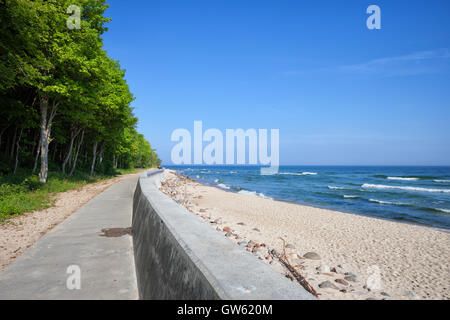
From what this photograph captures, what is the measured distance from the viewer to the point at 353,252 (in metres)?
8.29

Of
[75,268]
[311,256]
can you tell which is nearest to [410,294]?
[311,256]

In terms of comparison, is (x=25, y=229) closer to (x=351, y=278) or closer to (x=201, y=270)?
(x=201, y=270)

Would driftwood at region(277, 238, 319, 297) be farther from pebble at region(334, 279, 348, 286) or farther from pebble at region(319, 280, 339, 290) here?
pebble at region(334, 279, 348, 286)

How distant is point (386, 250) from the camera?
870 centimetres

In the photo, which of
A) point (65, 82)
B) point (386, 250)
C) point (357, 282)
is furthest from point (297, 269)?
point (65, 82)

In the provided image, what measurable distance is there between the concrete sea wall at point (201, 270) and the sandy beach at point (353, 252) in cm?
374

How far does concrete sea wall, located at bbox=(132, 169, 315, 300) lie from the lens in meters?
1.70

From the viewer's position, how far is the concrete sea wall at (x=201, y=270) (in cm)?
170

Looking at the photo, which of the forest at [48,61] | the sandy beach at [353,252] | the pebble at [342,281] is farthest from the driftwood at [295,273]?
the forest at [48,61]

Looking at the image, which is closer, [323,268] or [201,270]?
[201,270]

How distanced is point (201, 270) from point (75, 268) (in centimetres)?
352

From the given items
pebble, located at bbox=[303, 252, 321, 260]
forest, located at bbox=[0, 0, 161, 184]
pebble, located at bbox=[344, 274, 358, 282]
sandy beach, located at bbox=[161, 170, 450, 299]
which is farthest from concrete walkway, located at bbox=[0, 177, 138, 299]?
forest, located at bbox=[0, 0, 161, 184]

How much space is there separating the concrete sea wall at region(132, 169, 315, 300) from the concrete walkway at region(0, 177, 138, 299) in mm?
638

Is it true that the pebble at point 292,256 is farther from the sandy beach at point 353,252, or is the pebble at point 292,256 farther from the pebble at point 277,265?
the pebble at point 277,265
